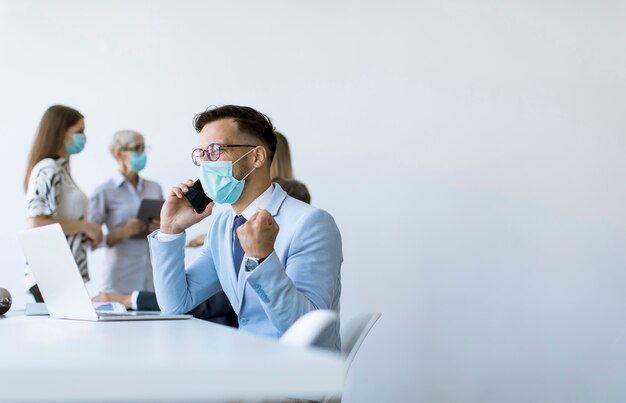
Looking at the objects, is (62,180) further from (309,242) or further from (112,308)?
(309,242)

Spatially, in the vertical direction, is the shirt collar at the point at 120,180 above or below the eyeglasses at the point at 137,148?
below

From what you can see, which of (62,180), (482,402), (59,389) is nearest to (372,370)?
(482,402)

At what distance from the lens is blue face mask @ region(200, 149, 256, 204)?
271 centimetres

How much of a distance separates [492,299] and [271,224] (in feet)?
→ 11.5

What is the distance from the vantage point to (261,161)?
274 cm

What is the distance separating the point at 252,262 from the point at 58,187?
2482 millimetres

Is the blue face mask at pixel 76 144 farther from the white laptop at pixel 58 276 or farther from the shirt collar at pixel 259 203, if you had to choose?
the white laptop at pixel 58 276

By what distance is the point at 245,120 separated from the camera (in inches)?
109

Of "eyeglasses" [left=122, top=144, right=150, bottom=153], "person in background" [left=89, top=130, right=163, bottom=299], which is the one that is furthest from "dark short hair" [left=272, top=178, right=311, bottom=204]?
"eyeglasses" [left=122, top=144, right=150, bottom=153]

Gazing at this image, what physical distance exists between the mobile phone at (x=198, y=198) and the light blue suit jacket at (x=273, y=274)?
79 mm

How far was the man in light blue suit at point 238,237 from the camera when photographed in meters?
2.42

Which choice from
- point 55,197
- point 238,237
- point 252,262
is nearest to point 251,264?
point 252,262

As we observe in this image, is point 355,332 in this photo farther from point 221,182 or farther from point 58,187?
point 58,187

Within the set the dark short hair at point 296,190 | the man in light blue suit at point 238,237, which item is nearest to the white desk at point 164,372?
the man in light blue suit at point 238,237
